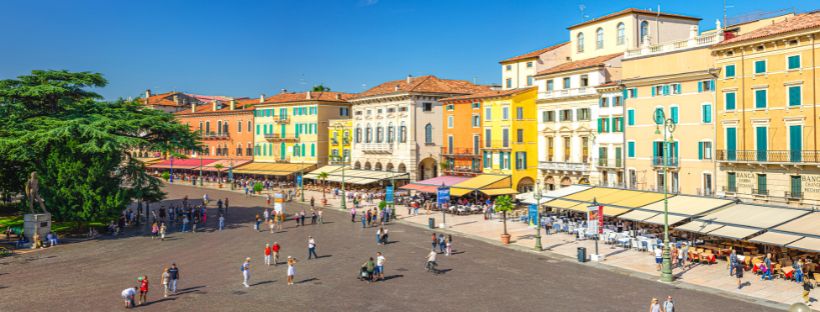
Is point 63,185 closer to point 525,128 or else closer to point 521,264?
point 521,264

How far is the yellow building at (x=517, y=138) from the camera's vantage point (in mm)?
53031

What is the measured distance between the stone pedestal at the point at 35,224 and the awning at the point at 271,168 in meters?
38.0

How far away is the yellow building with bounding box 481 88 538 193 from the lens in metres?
53.0

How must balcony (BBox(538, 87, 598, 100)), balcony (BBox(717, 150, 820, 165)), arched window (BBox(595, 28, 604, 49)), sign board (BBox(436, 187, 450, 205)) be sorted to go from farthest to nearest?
arched window (BBox(595, 28, 604, 49))
balcony (BBox(538, 87, 598, 100))
sign board (BBox(436, 187, 450, 205))
balcony (BBox(717, 150, 820, 165))

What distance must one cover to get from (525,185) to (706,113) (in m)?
18.2

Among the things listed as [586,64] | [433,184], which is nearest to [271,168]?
[433,184]

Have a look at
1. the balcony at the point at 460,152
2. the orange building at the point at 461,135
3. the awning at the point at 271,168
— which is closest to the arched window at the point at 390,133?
the orange building at the point at 461,135

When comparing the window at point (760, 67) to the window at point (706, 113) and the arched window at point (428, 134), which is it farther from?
the arched window at point (428, 134)

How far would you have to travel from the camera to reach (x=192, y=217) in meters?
44.8

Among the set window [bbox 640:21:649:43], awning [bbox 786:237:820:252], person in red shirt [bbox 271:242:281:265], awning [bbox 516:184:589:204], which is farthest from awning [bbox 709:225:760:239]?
window [bbox 640:21:649:43]

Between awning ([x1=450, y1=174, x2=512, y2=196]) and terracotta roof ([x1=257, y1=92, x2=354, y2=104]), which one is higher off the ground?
terracotta roof ([x1=257, y1=92, x2=354, y2=104])

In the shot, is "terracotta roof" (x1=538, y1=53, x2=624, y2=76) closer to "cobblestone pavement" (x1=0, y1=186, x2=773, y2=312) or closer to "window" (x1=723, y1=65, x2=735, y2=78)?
"window" (x1=723, y1=65, x2=735, y2=78)

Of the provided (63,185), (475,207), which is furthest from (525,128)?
(63,185)

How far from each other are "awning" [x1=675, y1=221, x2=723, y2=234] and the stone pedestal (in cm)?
3549
